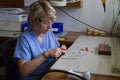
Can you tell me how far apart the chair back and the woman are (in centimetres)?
14

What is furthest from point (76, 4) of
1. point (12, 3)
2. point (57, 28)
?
point (12, 3)

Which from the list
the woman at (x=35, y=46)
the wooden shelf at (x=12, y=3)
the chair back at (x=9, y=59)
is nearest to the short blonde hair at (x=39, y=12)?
the woman at (x=35, y=46)

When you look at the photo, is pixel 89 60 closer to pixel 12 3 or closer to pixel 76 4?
pixel 76 4

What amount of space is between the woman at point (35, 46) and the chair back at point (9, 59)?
0.14 meters

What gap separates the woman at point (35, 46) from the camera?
1478 millimetres

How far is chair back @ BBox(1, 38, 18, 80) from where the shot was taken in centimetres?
162

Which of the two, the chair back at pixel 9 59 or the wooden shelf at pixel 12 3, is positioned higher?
the wooden shelf at pixel 12 3

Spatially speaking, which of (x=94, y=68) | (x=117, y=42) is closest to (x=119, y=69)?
(x=94, y=68)

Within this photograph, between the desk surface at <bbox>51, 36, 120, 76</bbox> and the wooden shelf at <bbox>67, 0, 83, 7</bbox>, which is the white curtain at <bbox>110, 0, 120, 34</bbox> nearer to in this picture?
the wooden shelf at <bbox>67, 0, 83, 7</bbox>

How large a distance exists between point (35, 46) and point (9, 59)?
234 millimetres

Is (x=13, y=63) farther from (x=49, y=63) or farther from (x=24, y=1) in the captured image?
(x=24, y=1)

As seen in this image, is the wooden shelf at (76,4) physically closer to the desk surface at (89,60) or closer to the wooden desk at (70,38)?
the wooden desk at (70,38)

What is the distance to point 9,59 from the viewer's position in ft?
5.44

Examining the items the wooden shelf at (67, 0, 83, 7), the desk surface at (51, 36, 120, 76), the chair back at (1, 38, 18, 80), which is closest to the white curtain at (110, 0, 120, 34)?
the wooden shelf at (67, 0, 83, 7)
